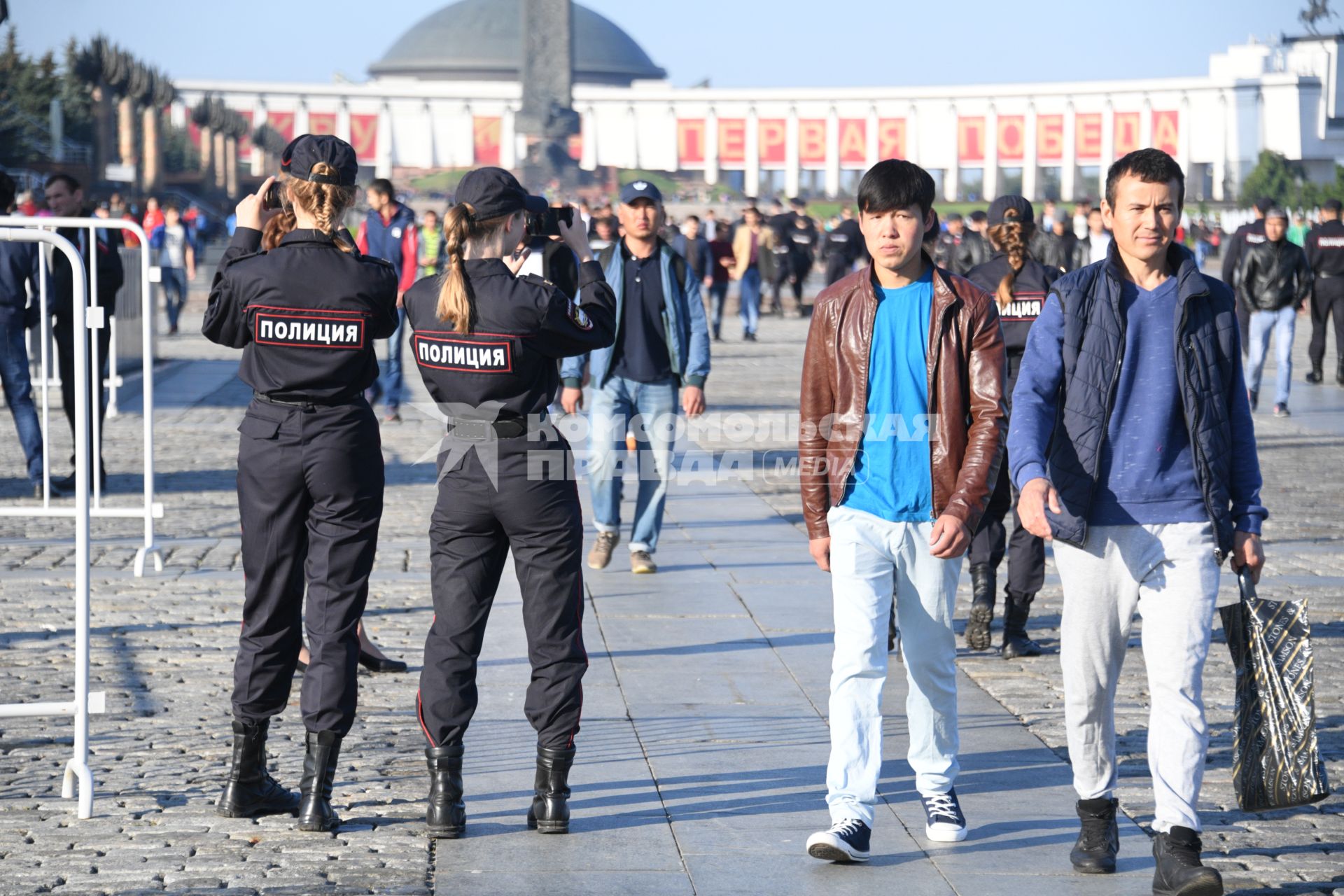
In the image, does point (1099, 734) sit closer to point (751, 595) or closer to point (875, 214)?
point (875, 214)

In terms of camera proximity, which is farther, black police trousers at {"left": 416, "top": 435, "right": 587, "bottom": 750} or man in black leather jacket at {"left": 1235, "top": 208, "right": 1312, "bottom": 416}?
man in black leather jacket at {"left": 1235, "top": 208, "right": 1312, "bottom": 416}

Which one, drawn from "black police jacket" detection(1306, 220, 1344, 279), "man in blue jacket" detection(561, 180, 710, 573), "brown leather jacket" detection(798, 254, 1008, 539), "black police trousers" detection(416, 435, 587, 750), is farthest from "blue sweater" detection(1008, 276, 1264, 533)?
"black police jacket" detection(1306, 220, 1344, 279)

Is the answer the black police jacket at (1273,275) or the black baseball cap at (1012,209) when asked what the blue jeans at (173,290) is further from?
the black baseball cap at (1012,209)

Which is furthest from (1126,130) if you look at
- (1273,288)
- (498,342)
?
(498,342)

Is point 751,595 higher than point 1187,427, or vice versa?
point 1187,427

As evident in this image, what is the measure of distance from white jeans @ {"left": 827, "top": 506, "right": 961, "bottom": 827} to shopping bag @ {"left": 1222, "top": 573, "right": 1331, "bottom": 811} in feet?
2.48

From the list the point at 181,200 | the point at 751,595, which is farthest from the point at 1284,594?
the point at 181,200

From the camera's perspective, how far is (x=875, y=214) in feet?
14.5

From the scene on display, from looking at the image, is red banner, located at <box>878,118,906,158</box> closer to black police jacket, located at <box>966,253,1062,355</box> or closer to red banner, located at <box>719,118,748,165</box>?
red banner, located at <box>719,118,748,165</box>

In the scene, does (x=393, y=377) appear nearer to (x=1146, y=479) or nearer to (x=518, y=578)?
(x=518, y=578)

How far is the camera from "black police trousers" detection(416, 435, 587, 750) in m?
4.54

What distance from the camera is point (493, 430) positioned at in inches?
179

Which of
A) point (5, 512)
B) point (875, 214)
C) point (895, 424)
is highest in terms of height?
point (875, 214)

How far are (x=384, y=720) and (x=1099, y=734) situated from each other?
2.55 meters
